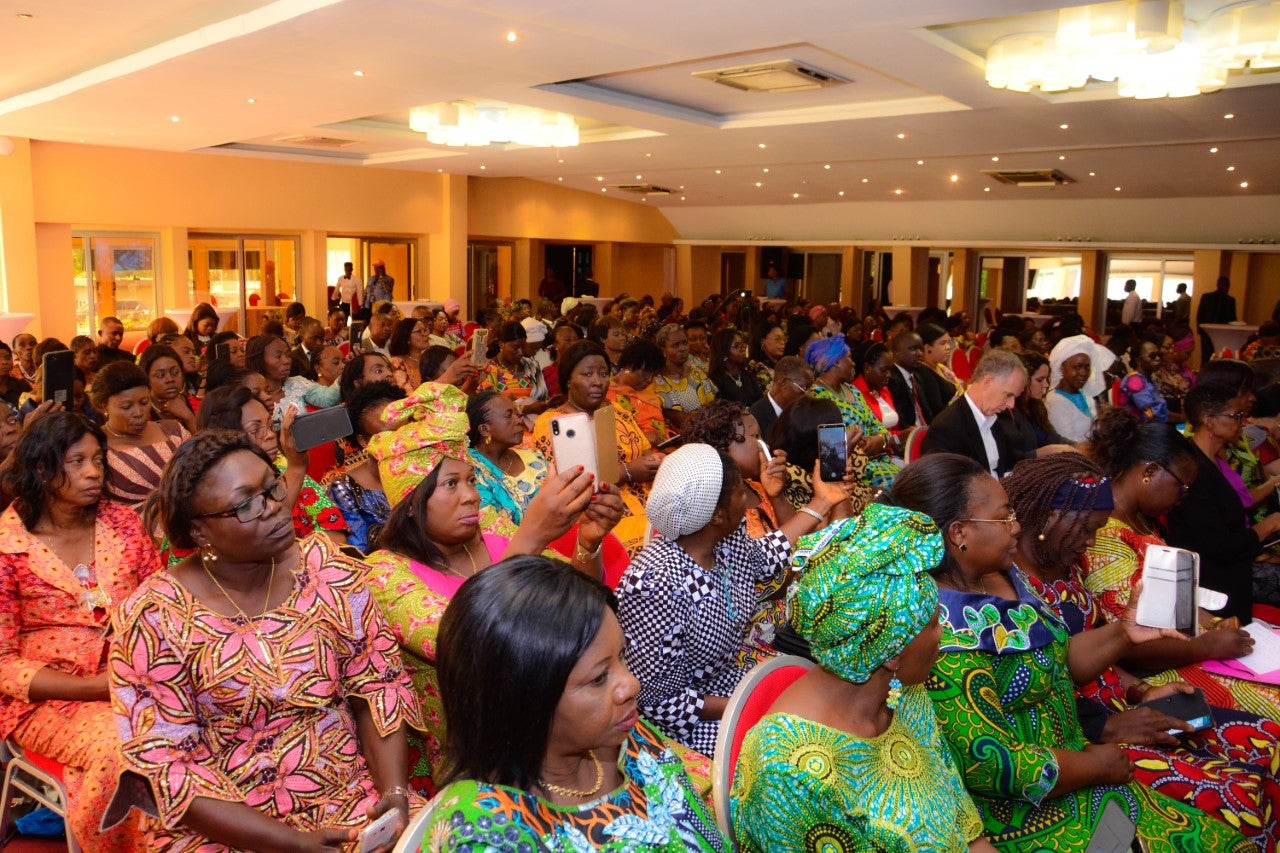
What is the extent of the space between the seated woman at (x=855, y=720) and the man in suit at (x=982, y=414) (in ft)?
10.2

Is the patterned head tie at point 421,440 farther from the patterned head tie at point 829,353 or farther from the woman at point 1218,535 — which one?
the patterned head tie at point 829,353

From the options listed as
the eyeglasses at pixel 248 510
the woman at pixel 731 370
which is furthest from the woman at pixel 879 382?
the eyeglasses at pixel 248 510

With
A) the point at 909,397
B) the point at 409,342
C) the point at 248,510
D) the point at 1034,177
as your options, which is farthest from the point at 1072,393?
the point at 1034,177

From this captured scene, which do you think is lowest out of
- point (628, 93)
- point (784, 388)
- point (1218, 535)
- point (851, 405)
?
point (1218, 535)

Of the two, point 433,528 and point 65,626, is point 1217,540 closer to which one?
point 433,528

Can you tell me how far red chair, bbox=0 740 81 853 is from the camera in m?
2.72

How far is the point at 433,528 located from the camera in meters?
2.91

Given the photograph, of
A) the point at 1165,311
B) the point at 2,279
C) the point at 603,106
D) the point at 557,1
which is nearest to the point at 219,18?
the point at 557,1

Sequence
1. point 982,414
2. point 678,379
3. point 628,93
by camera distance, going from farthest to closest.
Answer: point 628,93 → point 678,379 → point 982,414

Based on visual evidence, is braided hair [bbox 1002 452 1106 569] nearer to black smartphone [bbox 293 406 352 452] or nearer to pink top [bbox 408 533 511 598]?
pink top [bbox 408 533 511 598]

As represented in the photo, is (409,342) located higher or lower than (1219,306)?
lower

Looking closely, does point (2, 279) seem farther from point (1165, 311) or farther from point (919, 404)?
point (1165, 311)

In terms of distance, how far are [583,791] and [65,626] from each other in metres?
2.03

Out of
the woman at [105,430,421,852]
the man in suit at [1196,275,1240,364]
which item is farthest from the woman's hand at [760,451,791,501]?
the man in suit at [1196,275,1240,364]
